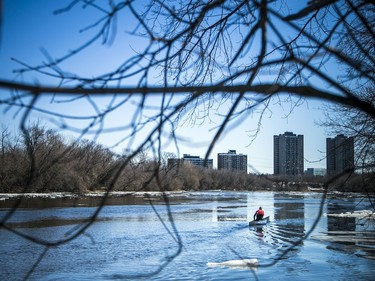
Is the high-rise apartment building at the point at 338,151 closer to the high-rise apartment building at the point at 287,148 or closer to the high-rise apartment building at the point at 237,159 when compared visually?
the high-rise apartment building at the point at 287,148

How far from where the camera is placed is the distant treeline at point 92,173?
7.64ft

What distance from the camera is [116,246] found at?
19.9 m

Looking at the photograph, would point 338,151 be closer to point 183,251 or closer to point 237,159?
point 237,159

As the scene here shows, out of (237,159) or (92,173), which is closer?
(92,173)

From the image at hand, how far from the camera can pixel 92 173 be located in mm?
3436

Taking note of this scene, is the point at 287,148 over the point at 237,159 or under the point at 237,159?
over

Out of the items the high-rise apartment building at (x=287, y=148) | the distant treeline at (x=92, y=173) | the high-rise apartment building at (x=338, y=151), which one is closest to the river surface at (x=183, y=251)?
the high-rise apartment building at (x=338, y=151)

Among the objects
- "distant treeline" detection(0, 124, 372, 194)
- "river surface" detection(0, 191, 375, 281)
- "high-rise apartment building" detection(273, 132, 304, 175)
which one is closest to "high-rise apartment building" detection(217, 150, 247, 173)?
"distant treeline" detection(0, 124, 372, 194)

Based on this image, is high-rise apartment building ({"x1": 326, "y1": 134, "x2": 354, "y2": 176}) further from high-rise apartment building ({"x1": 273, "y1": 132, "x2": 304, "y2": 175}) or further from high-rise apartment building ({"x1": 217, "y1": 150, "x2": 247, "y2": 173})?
high-rise apartment building ({"x1": 217, "y1": 150, "x2": 247, "y2": 173})

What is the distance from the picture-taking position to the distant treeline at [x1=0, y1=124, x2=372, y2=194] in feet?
7.64

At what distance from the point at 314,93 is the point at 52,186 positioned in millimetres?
67014

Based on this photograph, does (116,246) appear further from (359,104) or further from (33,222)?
(359,104)

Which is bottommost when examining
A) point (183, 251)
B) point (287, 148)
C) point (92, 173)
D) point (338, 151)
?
point (183, 251)

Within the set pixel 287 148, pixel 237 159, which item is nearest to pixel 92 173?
pixel 237 159
